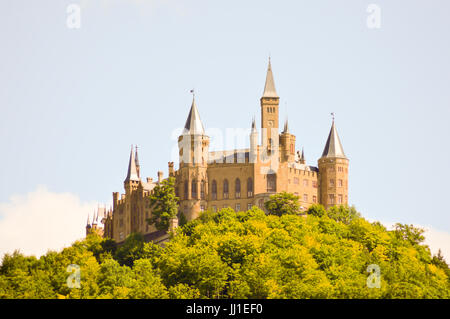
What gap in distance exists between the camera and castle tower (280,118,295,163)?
16888 cm

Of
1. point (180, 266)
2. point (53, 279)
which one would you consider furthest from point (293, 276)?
point (53, 279)

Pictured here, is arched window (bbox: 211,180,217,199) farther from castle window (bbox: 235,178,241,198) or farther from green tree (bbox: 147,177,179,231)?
green tree (bbox: 147,177,179,231)

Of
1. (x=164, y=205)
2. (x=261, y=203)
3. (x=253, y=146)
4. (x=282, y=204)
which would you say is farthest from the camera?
(x=253, y=146)

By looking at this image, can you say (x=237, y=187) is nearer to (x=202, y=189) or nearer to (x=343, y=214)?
(x=202, y=189)

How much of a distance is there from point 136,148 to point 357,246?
5592 centimetres

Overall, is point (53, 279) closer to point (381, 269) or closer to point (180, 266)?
point (180, 266)

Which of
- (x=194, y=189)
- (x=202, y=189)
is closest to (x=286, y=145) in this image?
(x=202, y=189)

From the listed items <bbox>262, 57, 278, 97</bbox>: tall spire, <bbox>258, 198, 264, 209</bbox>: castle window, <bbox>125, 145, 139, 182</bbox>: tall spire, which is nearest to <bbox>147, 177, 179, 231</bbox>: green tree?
<bbox>258, 198, 264, 209</bbox>: castle window

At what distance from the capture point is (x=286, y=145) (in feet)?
558

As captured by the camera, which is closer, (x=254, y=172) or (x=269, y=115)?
(x=254, y=172)

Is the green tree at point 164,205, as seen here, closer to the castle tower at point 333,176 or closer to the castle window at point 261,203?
the castle window at point 261,203

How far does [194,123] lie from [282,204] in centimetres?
1816

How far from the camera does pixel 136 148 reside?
19250 cm
